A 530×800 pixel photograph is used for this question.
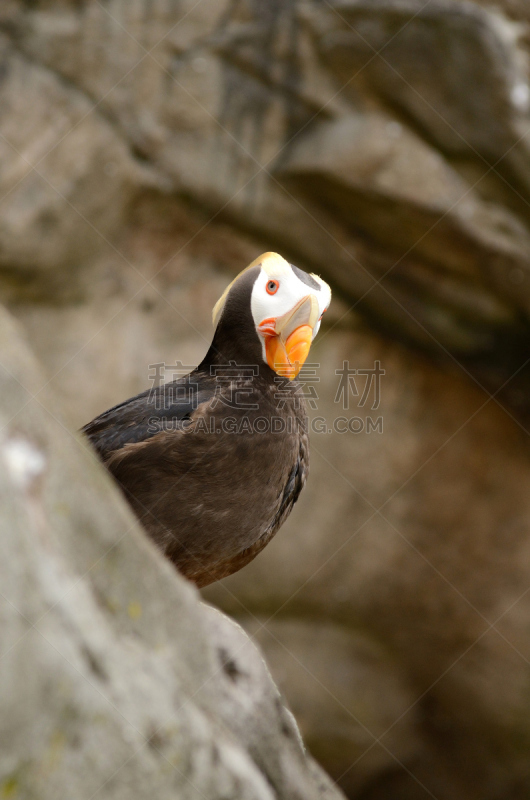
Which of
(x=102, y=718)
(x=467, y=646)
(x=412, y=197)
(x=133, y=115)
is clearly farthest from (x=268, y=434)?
(x=467, y=646)

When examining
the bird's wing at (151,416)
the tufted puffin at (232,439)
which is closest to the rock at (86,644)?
the tufted puffin at (232,439)

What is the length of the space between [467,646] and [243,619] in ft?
5.02

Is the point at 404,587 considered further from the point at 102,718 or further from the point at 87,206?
the point at 102,718

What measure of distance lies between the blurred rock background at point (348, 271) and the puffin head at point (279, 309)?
7.83 feet

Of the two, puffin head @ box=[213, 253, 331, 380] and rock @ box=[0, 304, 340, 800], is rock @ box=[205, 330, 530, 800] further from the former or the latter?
rock @ box=[0, 304, 340, 800]

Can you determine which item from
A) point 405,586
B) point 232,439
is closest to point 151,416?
point 232,439

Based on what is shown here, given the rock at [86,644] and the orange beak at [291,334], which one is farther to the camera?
the orange beak at [291,334]

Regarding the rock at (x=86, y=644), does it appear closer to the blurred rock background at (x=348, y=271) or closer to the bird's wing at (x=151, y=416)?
the bird's wing at (x=151, y=416)

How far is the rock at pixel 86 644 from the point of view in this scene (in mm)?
1000

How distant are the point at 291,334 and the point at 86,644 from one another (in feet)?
3.86

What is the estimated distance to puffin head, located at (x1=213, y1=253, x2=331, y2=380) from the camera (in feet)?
6.87

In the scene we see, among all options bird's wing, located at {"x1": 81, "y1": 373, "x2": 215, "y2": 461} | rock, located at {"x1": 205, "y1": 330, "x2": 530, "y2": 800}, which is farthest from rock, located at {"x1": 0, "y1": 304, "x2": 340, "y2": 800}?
rock, located at {"x1": 205, "y1": 330, "x2": 530, "y2": 800}

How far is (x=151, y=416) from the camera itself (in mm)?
2203

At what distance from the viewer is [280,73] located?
4.42 meters
